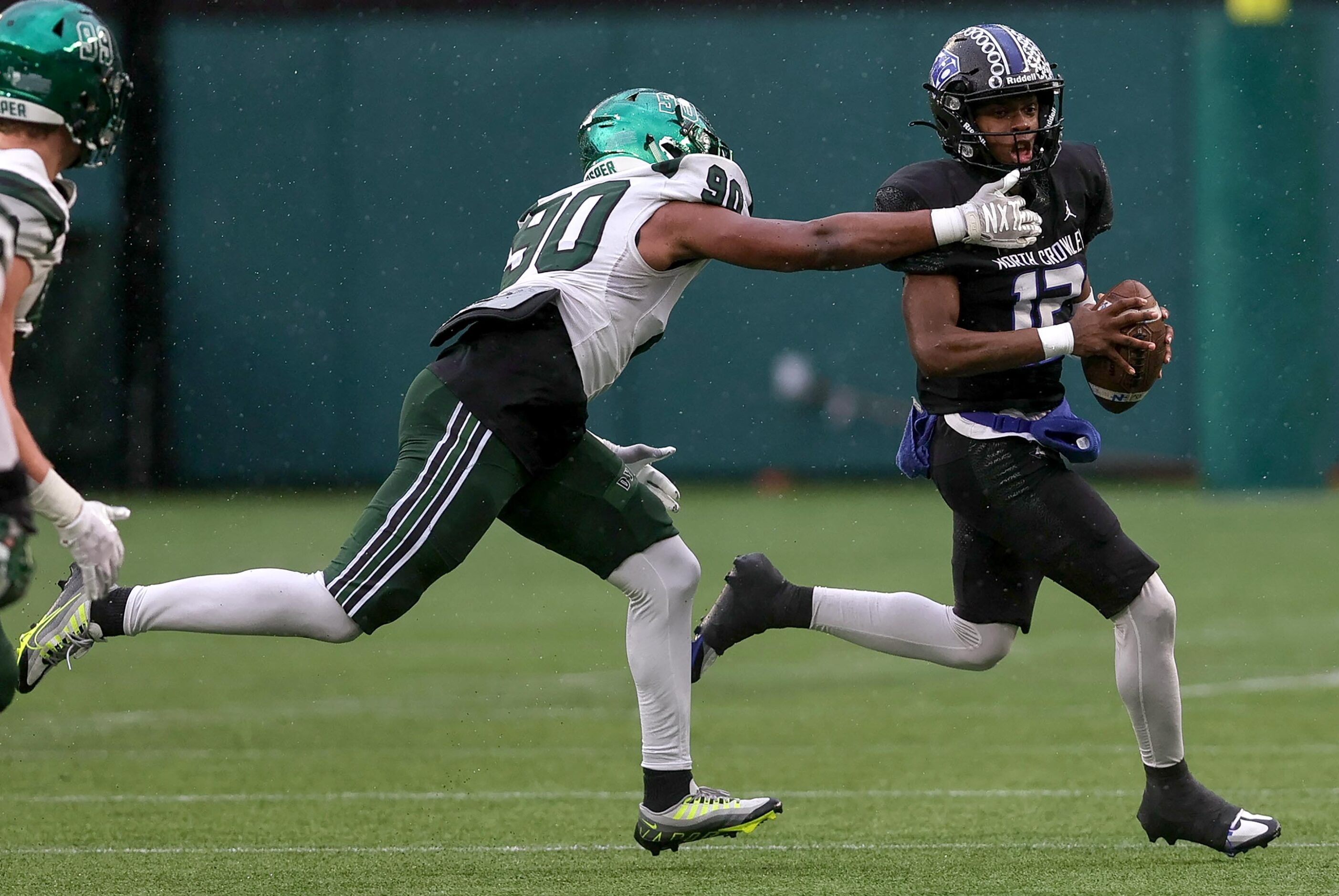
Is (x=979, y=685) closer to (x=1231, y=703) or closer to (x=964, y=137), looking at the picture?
(x=1231, y=703)

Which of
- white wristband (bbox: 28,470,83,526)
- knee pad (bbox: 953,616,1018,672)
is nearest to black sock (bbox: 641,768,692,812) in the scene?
knee pad (bbox: 953,616,1018,672)

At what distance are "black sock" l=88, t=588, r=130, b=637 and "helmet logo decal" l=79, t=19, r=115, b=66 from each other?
4.02 ft

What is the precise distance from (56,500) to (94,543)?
120 millimetres

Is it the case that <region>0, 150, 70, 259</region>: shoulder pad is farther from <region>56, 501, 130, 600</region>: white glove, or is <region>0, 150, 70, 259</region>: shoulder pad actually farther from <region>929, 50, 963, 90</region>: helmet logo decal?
<region>929, 50, 963, 90</region>: helmet logo decal

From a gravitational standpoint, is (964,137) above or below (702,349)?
above

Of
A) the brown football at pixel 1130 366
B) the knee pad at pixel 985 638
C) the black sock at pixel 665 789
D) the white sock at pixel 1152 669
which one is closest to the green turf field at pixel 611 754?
the black sock at pixel 665 789

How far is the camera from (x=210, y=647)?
968 centimetres

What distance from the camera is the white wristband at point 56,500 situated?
3.80 meters

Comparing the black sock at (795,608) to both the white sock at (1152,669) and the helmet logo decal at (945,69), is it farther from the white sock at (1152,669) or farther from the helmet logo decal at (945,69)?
the helmet logo decal at (945,69)

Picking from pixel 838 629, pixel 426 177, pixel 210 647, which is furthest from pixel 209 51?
pixel 838 629

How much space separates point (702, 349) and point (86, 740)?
12.6 meters

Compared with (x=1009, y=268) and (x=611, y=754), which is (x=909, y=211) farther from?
(x=611, y=754)

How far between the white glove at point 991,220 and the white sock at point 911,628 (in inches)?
43.7

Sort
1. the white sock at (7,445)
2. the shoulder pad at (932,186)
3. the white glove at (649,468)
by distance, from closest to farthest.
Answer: the white sock at (7,445)
the shoulder pad at (932,186)
the white glove at (649,468)
